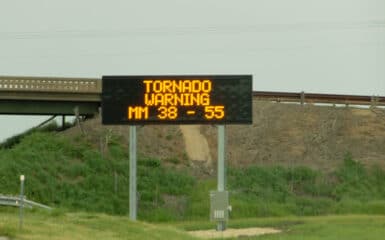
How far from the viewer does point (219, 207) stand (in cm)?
3341

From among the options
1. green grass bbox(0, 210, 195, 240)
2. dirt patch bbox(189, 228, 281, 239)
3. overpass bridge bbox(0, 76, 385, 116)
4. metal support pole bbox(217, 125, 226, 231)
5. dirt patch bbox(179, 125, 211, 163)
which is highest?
overpass bridge bbox(0, 76, 385, 116)

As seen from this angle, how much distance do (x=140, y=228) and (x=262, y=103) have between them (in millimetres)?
34624

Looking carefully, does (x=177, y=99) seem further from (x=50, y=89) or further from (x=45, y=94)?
(x=45, y=94)

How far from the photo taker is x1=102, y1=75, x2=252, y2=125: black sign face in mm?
32469

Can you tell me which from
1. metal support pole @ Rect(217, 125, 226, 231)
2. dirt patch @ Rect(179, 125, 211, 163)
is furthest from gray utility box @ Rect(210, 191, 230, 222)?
dirt patch @ Rect(179, 125, 211, 163)

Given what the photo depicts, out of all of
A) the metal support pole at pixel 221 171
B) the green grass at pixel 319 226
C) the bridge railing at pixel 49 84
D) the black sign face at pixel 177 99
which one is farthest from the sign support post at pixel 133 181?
the bridge railing at pixel 49 84

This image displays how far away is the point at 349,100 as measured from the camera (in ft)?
183

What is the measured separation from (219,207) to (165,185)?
11927 mm

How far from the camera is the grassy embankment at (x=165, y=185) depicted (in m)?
41.9

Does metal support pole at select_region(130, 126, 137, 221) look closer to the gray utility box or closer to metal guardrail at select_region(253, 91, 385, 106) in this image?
the gray utility box

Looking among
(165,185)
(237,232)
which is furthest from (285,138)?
(237,232)

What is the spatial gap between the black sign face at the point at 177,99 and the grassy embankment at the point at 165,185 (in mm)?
8835

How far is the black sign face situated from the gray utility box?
2800mm

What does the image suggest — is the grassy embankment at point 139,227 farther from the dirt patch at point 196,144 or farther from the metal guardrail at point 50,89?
the metal guardrail at point 50,89
